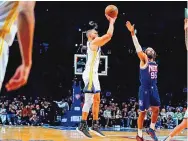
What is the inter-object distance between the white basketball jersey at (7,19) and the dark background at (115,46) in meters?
7.25

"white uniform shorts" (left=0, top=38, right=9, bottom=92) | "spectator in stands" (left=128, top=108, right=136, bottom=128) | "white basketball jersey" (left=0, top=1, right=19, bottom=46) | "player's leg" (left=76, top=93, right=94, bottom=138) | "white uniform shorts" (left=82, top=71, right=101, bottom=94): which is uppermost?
"white basketball jersey" (left=0, top=1, right=19, bottom=46)

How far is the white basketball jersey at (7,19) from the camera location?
10.7 ft

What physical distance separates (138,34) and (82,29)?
1.80 meters

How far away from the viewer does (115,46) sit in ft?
44.5

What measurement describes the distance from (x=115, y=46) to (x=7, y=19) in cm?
1037

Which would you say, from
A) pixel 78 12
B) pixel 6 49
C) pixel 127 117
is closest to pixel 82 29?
pixel 78 12

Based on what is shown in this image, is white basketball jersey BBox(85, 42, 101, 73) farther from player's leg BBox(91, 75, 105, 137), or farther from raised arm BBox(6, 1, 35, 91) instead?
raised arm BBox(6, 1, 35, 91)

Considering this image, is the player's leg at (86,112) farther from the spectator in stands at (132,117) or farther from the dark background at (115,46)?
the spectator in stands at (132,117)

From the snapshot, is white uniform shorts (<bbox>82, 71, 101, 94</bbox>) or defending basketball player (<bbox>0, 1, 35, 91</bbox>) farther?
white uniform shorts (<bbox>82, 71, 101, 94</bbox>)

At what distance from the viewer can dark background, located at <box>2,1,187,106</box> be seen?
1177 cm

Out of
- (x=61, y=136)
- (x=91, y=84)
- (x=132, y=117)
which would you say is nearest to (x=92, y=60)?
(x=91, y=84)

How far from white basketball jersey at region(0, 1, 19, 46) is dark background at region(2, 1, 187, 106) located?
725 cm

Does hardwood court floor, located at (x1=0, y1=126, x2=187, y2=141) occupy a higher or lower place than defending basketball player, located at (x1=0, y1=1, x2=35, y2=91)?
lower

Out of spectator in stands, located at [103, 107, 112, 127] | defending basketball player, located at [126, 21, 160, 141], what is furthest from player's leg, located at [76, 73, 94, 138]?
spectator in stands, located at [103, 107, 112, 127]
